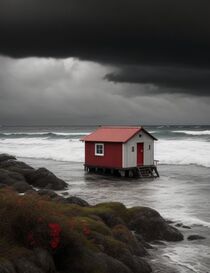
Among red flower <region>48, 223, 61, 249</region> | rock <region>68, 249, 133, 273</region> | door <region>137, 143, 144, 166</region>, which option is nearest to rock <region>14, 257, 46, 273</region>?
red flower <region>48, 223, 61, 249</region>

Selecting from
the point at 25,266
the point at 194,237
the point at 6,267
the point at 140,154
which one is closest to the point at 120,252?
the point at 25,266

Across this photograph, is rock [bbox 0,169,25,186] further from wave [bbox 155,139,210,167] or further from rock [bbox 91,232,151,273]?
wave [bbox 155,139,210,167]

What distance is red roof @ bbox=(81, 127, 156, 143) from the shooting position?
38.3 meters

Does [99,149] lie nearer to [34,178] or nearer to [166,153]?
[34,178]

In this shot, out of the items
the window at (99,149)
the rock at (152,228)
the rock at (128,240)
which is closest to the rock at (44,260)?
the rock at (128,240)

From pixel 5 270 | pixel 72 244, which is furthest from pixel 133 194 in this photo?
pixel 5 270

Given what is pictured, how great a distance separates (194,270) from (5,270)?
242 inches

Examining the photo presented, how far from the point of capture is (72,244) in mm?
10359

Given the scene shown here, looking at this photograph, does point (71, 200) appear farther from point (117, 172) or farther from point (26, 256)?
point (117, 172)

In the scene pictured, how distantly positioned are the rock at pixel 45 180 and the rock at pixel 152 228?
14.1 meters

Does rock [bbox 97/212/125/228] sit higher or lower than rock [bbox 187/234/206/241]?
higher

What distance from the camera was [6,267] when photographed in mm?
8617

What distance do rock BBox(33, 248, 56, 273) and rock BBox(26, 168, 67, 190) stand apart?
67.5 feet

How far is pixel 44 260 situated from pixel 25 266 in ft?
1.90
